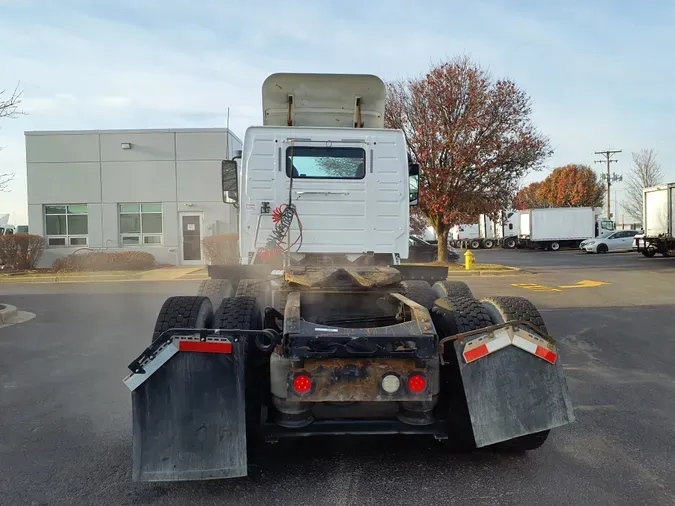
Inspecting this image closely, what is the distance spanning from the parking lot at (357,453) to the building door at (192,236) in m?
15.2

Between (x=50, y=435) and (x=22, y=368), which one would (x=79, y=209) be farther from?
(x=50, y=435)

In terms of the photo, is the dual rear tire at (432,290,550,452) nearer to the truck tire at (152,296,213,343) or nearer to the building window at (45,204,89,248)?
the truck tire at (152,296,213,343)

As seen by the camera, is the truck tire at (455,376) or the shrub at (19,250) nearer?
the truck tire at (455,376)

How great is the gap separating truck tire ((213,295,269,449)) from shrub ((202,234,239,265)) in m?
16.0

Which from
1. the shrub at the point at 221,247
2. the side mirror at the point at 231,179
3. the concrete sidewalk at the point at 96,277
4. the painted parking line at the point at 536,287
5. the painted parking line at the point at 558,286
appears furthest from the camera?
the shrub at the point at 221,247

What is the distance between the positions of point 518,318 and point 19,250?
2157 cm

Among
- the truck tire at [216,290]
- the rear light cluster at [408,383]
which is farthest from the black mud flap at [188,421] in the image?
the truck tire at [216,290]

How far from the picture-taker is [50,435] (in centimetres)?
457

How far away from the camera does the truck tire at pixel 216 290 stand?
548 centimetres

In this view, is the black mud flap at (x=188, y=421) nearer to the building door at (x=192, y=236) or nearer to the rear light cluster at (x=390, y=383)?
the rear light cluster at (x=390, y=383)

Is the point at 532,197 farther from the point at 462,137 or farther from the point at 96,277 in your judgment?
the point at 96,277

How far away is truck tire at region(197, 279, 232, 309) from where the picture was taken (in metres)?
5.48

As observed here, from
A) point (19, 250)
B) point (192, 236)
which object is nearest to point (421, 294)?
point (192, 236)

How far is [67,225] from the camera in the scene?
76.5 ft
